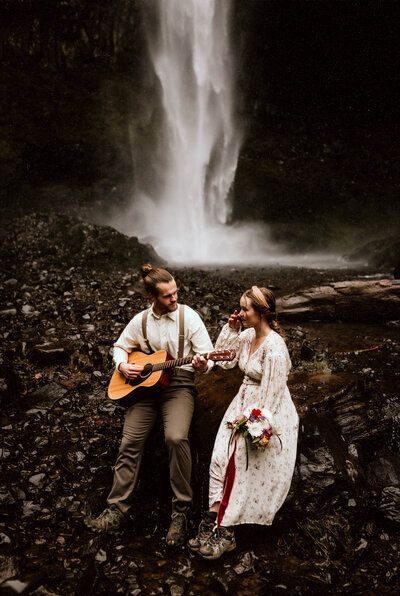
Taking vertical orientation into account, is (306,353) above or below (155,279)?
below

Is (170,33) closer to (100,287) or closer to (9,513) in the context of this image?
(100,287)

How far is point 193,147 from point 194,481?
24.0 metres

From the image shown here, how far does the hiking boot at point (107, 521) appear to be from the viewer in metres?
3.53

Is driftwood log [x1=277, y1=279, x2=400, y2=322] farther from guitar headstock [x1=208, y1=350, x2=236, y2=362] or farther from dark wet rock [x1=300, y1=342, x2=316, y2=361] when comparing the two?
guitar headstock [x1=208, y1=350, x2=236, y2=362]

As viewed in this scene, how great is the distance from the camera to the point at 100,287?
10195mm

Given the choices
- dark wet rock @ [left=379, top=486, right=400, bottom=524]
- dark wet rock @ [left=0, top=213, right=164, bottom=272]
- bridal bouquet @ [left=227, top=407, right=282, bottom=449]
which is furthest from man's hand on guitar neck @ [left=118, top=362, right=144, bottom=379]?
dark wet rock @ [left=0, top=213, right=164, bottom=272]

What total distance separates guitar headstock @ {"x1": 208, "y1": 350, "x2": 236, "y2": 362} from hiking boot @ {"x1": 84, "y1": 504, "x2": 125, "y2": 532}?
161cm

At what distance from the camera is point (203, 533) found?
335 centimetres

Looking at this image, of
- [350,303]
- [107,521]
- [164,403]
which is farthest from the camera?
[350,303]

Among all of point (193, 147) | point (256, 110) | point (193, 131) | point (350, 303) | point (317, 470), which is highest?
point (256, 110)

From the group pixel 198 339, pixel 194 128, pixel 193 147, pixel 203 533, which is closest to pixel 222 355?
pixel 198 339

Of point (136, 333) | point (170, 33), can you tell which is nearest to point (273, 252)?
point (170, 33)

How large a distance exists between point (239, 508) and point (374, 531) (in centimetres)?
126

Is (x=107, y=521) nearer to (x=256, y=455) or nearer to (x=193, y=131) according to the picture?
(x=256, y=455)
